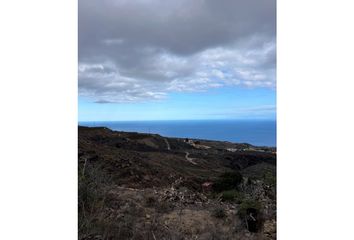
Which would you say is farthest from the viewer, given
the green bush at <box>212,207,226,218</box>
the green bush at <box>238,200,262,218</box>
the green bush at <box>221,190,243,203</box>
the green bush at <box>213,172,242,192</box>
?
the green bush at <box>213,172,242,192</box>

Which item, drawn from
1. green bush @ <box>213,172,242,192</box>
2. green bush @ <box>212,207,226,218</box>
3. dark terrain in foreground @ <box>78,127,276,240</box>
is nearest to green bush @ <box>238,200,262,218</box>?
dark terrain in foreground @ <box>78,127,276,240</box>

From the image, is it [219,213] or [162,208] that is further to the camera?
[162,208]

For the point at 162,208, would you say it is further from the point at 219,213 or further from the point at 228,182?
the point at 228,182

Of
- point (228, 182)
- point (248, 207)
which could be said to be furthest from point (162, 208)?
point (228, 182)

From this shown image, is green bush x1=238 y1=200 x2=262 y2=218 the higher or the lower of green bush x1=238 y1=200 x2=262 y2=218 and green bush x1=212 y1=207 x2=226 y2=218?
the higher

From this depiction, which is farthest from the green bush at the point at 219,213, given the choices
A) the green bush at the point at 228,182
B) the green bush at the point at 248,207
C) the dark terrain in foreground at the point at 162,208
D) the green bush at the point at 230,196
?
the green bush at the point at 228,182

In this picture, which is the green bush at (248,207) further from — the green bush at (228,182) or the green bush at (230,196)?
the green bush at (228,182)

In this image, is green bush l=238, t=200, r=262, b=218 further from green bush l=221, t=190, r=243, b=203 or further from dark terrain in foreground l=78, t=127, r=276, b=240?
green bush l=221, t=190, r=243, b=203
